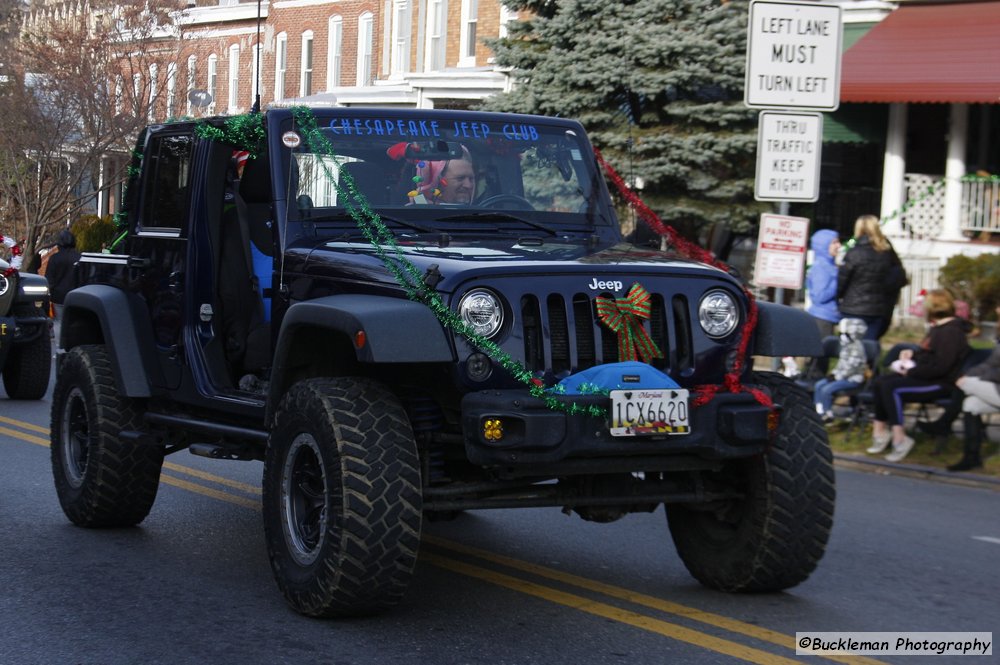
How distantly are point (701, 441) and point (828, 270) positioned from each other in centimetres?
922

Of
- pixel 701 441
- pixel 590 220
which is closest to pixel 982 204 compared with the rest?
pixel 590 220

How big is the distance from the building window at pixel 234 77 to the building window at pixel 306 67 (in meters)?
2.17

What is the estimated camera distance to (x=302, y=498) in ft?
20.4

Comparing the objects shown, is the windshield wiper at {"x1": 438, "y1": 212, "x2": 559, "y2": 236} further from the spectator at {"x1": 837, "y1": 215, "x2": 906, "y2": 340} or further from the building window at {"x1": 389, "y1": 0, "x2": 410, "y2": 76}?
the building window at {"x1": 389, "y1": 0, "x2": 410, "y2": 76}

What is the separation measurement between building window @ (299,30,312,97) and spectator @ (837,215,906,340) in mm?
29634

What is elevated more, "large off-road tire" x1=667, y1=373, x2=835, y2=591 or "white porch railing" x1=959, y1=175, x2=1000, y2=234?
"white porch railing" x1=959, y1=175, x2=1000, y2=234

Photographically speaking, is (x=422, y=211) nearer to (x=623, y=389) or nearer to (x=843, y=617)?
(x=623, y=389)

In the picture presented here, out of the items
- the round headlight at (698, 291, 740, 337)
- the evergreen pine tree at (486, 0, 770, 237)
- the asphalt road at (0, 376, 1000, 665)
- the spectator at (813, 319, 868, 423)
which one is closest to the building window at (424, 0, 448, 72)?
the evergreen pine tree at (486, 0, 770, 237)

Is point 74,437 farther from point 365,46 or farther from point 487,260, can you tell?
point 365,46

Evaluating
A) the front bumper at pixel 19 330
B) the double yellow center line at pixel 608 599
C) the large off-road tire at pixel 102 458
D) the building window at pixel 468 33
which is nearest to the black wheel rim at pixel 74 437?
the large off-road tire at pixel 102 458

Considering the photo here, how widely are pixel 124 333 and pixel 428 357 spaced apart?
9.37 feet

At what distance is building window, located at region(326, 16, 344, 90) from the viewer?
4088 centimetres

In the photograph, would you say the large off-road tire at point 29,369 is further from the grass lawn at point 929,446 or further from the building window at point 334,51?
the building window at point 334,51

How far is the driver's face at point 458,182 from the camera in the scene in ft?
23.5
